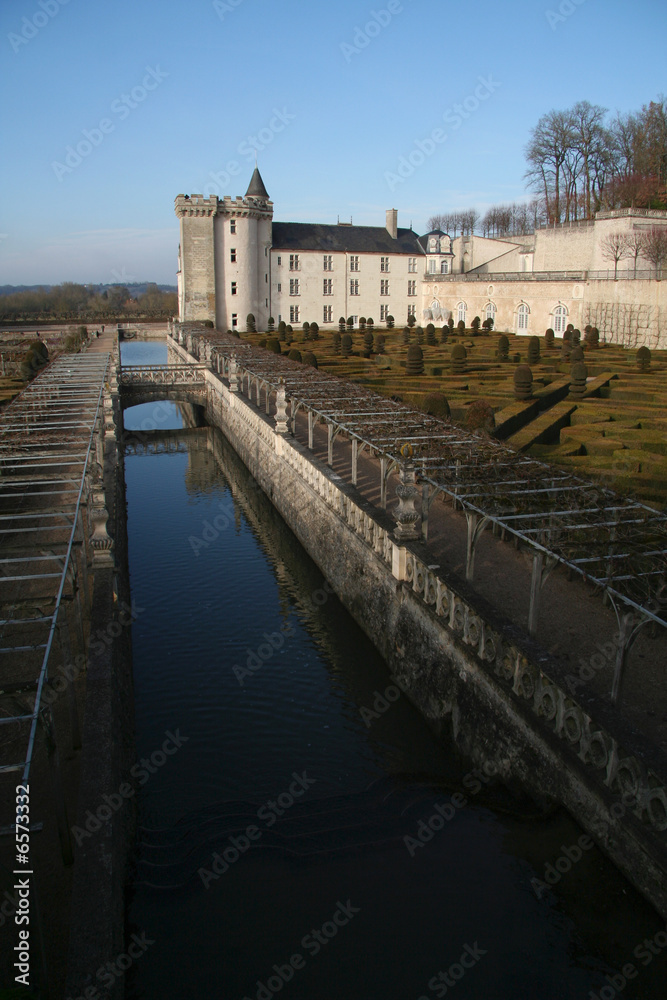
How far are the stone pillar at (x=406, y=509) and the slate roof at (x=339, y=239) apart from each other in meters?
50.9

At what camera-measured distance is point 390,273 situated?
60625 millimetres

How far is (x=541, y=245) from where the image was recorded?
184 ft

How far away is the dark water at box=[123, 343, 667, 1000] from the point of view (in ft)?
19.6

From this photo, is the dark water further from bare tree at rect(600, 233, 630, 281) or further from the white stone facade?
bare tree at rect(600, 233, 630, 281)

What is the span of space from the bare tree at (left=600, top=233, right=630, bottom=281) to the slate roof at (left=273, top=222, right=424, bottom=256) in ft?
55.5

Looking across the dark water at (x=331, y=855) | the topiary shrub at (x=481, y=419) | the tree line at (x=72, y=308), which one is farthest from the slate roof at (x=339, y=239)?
the dark water at (x=331, y=855)

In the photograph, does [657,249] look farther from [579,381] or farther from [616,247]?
[579,381]

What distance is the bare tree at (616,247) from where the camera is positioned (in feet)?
158

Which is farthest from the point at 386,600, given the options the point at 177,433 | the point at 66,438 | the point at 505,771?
the point at 177,433

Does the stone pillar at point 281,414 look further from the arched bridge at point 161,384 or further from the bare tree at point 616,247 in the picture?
the bare tree at point 616,247

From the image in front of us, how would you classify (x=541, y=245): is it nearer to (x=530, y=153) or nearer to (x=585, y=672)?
(x=530, y=153)

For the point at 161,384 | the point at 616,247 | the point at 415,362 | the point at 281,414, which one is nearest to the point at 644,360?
the point at 415,362

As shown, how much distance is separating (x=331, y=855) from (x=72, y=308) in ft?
286

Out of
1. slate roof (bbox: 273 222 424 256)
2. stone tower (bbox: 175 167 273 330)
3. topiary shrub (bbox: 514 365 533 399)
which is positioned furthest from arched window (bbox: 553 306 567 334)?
topiary shrub (bbox: 514 365 533 399)
